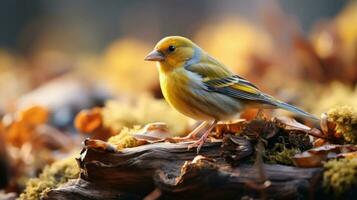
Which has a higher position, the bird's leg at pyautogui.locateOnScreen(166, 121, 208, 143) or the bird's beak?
the bird's beak

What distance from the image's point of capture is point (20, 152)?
5.02 metres

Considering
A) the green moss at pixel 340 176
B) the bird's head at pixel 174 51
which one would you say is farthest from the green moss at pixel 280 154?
the bird's head at pixel 174 51

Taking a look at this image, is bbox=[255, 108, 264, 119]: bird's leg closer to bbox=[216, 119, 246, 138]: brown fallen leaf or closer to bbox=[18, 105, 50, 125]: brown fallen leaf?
bbox=[216, 119, 246, 138]: brown fallen leaf

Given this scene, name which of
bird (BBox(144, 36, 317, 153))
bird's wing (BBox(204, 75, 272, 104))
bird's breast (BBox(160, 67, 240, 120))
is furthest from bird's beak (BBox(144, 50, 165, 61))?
bird's wing (BBox(204, 75, 272, 104))

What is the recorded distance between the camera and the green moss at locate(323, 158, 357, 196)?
2.94 m

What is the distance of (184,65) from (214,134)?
2.38ft

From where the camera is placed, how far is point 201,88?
416 centimetres

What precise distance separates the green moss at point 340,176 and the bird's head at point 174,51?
5.13 ft

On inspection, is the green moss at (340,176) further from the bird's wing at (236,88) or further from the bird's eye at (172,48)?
the bird's eye at (172,48)

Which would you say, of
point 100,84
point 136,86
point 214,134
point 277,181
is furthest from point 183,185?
point 136,86

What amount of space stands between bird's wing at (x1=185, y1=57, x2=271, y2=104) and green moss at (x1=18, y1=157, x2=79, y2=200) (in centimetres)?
99

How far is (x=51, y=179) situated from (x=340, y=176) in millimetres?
1806

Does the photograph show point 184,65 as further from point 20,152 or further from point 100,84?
point 100,84

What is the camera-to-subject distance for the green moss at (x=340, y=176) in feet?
9.66
